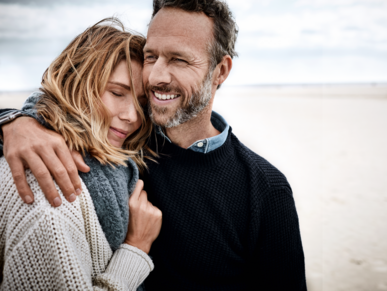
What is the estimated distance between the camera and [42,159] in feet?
4.06

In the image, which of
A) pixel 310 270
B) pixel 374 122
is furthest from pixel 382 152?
pixel 310 270

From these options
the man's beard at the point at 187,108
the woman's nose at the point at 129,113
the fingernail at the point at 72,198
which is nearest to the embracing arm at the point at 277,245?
the man's beard at the point at 187,108

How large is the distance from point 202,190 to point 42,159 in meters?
0.93

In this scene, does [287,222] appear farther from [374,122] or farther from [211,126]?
[374,122]

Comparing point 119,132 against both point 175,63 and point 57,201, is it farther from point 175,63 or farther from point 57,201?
point 57,201

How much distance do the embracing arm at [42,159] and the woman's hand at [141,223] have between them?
15.1 inches

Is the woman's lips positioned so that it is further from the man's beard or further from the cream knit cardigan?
the cream knit cardigan

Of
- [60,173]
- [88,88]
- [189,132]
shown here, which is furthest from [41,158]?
[189,132]

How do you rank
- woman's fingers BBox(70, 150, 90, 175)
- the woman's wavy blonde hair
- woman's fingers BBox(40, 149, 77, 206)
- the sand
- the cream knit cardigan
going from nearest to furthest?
the cream knit cardigan → woman's fingers BBox(40, 149, 77, 206) → woman's fingers BBox(70, 150, 90, 175) → the woman's wavy blonde hair → the sand

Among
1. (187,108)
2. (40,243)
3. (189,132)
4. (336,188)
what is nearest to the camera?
(40,243)

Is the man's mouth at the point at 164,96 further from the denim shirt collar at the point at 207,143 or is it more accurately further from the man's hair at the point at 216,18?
the man's hair at the point at 216,18

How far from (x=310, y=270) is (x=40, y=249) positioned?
3384 mm

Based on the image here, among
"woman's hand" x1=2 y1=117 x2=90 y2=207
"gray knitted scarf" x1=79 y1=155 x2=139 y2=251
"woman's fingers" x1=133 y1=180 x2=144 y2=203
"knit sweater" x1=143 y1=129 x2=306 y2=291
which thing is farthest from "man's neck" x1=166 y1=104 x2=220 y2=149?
"woman's hand" x1=2 y1=117 x2=90 y2=207

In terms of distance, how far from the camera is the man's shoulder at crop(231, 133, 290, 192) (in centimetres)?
186
